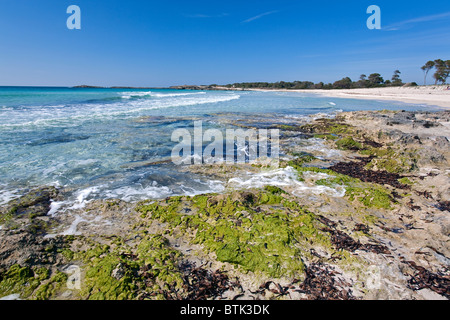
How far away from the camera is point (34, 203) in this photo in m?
4.93

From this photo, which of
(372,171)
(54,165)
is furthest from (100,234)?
(372,171)

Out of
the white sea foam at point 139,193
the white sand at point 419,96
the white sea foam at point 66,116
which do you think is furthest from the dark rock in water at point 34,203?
the white sand at point 419,96

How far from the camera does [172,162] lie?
806 centimetres

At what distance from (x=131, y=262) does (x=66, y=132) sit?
12.1 metres

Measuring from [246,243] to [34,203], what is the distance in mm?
4744

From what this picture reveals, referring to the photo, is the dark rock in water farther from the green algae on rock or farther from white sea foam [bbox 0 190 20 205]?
the green algae on rock

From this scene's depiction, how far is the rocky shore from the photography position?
288 centimetres

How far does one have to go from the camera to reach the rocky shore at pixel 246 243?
288 cm

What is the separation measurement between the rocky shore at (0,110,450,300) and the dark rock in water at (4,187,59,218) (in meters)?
0.02

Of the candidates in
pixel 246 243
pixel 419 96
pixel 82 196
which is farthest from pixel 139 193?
pixel 419 96

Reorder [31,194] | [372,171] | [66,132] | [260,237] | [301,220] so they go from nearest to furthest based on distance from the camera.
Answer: [260,237] → [301,220] → [31,194] → [372,171] → [66,132]
